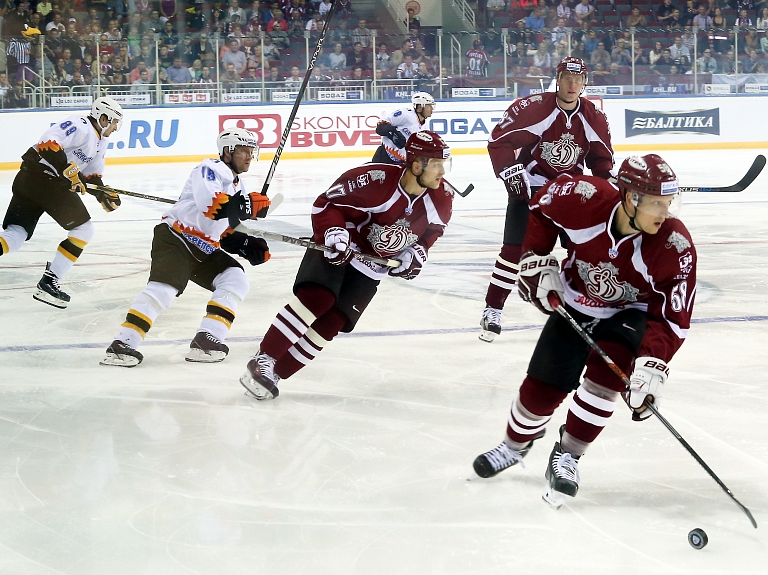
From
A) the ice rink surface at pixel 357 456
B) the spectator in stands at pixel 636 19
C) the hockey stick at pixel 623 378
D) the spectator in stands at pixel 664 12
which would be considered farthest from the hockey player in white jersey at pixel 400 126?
the spectator in stands at pixel 664 12

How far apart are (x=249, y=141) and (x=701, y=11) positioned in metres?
13.4

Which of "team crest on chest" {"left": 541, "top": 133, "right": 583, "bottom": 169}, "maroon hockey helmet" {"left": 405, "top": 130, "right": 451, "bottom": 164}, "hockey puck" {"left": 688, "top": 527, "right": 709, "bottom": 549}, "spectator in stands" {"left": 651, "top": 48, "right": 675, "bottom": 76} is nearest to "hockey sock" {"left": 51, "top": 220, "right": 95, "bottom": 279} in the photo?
"team crest on chest" {"left": 541, "top": 133, "right": 583, "bottom": 169}

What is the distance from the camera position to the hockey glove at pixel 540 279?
96.6 inches

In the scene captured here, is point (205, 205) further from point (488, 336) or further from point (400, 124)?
point (400, 124)

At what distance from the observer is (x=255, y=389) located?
3.23m

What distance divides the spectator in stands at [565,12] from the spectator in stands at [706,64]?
2.60 m

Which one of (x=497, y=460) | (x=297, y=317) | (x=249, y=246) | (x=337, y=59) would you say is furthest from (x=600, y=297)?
(x=337, y=59)

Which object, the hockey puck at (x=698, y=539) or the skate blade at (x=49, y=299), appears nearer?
the hockey puck at (x=698, y=539)

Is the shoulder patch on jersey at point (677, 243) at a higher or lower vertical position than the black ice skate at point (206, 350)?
higher

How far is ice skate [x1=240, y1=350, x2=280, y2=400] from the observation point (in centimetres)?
322

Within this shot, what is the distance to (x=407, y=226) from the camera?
3.31 meters

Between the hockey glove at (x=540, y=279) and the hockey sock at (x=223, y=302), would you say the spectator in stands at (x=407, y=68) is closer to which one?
the hockey sock at (x=223, y=302)

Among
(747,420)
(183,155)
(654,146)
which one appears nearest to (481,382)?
(747,420)

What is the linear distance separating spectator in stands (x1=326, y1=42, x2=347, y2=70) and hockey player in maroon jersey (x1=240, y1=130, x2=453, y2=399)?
10135mm
